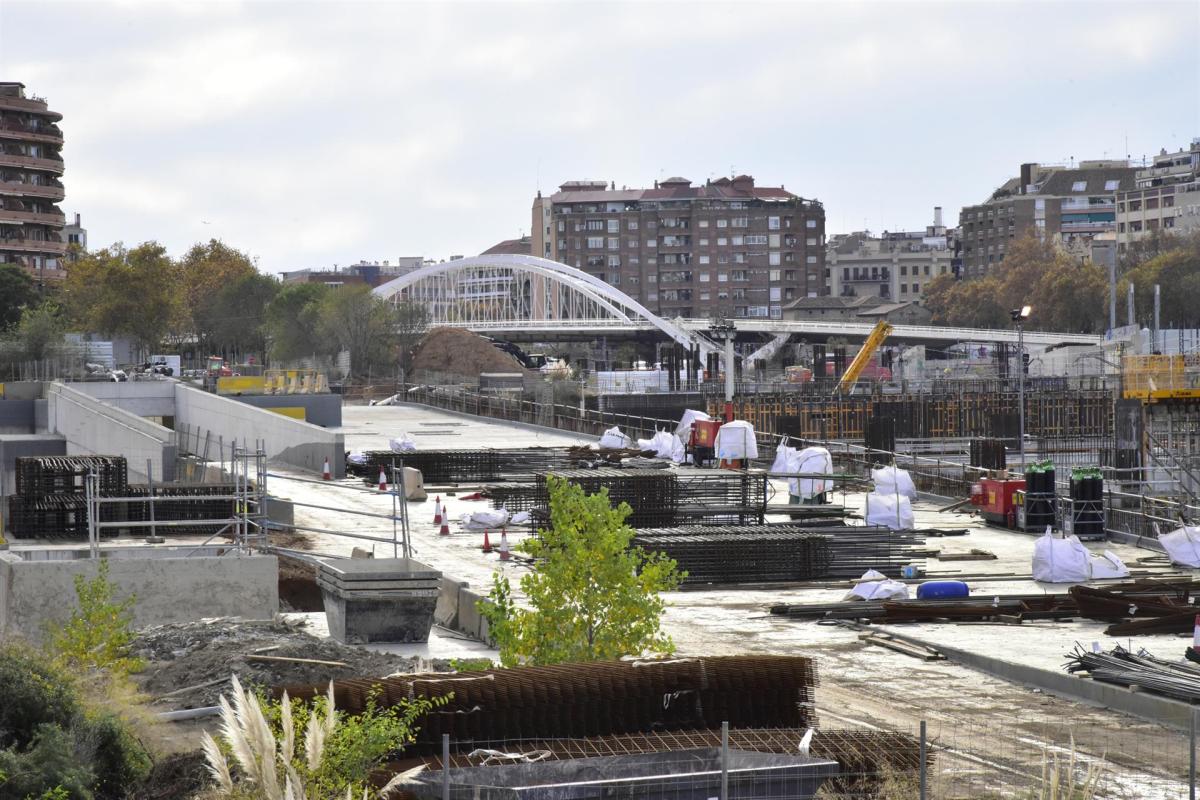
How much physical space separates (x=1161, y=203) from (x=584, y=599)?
150 m

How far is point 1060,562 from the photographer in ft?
77.4

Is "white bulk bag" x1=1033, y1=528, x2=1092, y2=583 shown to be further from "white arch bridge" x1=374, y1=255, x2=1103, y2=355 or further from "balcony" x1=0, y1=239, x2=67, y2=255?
"balcony" x1=0, y1=239, x2=67, y2=255

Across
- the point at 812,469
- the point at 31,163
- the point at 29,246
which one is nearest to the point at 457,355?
the point at 29,246

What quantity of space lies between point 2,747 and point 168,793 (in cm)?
115

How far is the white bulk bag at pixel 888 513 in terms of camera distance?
28797 mm

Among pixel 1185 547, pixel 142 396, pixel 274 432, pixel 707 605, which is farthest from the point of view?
pixel 142 396

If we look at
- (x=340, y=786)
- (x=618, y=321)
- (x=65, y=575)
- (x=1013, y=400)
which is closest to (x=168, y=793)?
(x=340, y=786)

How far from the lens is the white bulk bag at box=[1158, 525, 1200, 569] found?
25.5m

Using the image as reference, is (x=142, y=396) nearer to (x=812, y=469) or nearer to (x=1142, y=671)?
(x=812, y=469)

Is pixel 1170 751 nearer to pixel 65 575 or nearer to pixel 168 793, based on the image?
pixel 168 793

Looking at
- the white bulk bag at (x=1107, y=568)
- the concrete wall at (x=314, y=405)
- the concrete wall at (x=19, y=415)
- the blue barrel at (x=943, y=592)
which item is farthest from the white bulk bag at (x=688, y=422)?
the concrete wall at (x=19, y=415)

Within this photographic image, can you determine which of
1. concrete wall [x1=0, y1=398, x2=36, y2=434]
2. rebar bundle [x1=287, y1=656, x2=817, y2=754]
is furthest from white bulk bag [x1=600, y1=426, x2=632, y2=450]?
rebar bundle [x1=287, y1=656, x2=817, y2=754]

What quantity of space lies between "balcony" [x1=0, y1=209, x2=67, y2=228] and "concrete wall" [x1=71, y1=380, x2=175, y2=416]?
59011mm

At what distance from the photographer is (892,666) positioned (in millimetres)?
17500
